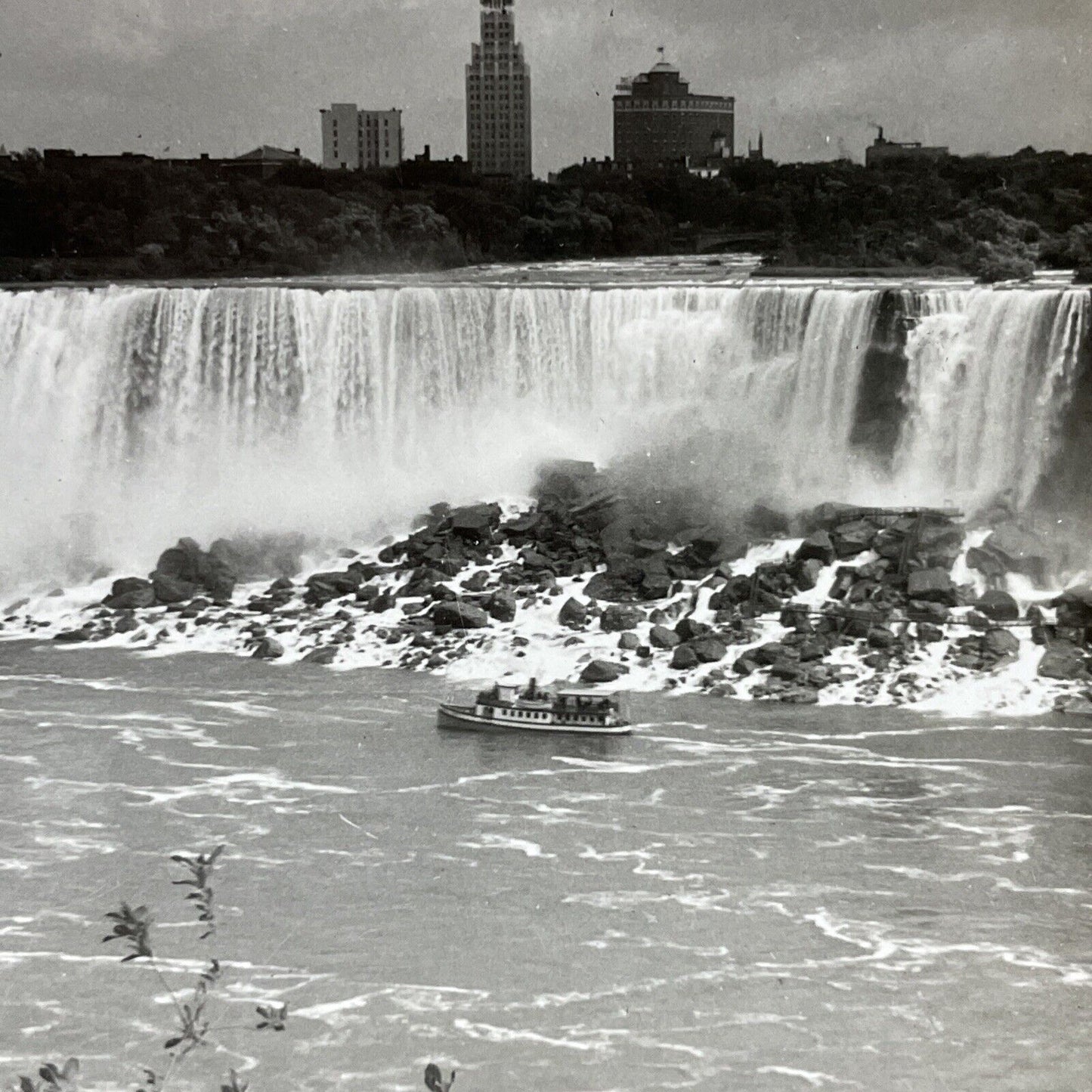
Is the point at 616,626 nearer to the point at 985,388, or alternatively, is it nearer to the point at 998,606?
the point at 998,606

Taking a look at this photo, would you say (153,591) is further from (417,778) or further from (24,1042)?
(24,1042)

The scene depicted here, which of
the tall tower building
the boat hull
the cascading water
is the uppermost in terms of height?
the tall tower building

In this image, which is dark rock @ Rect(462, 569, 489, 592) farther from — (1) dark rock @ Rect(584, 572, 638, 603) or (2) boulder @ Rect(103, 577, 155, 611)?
(2) boulder @ Rect(103, 577, 155, 611)

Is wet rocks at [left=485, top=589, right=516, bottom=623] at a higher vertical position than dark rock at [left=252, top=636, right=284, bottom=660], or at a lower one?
higher

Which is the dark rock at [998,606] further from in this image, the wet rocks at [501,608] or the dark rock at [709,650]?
the wet rocks at [501,608]

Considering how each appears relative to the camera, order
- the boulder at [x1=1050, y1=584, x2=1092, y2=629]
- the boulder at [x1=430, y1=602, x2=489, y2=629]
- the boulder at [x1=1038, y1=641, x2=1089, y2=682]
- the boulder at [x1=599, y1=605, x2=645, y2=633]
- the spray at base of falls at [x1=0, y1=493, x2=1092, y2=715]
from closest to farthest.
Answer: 1. the boulder at [x1=1038, y1=641, x2=1089, y2=682]
2. the spray at base of falls at [x1=0, y1=493, x2=1092, y2=715]
3. the boulder at [x1=1050, y1=584, x2=1092, y2=629]
4. the boulder at [x1=599, y1=605, x2=645, y2=633]
5. the boulder at [x1=430, y1=602, x2=489, y2=629]

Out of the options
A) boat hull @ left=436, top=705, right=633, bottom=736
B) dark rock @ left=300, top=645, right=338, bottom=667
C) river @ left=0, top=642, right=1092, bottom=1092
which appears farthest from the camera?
dark rock @ left=300, top=645, right=338, bottom=667

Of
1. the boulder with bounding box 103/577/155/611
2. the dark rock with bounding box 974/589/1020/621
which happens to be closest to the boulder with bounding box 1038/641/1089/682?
the dark rock with bounding box 974/589/1020/621
